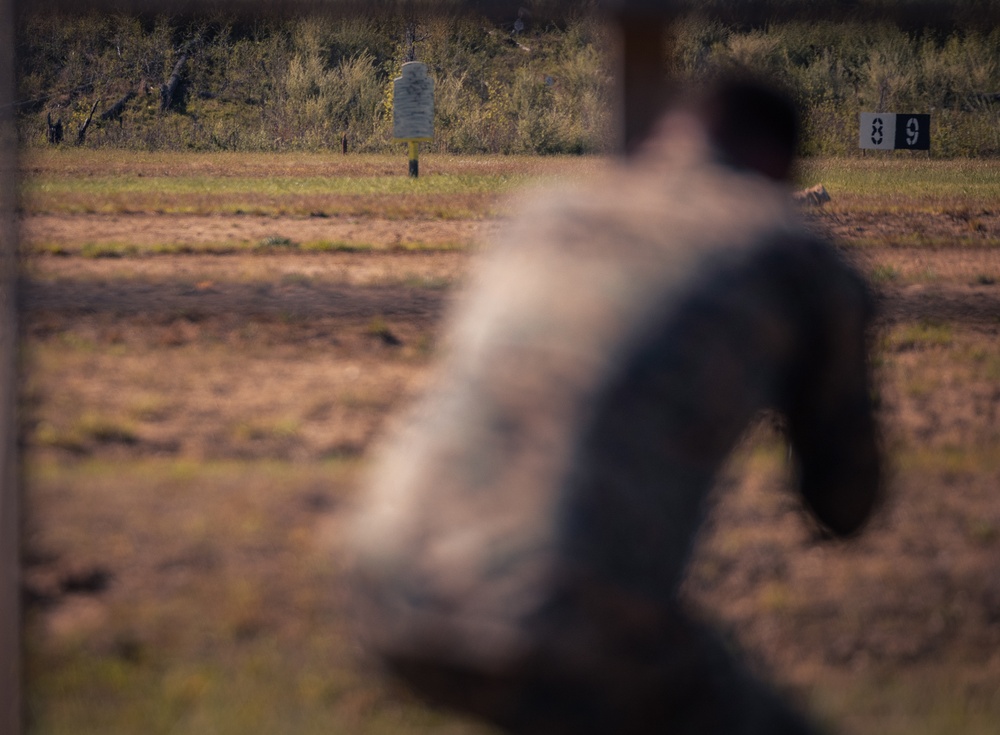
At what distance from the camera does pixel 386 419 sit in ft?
13.6

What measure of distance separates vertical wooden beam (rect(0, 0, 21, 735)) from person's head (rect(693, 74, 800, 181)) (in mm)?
937

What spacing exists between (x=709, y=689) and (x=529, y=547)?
0.95 ft

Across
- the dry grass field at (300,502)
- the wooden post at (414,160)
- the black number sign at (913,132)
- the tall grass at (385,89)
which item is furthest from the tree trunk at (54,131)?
the black number sign at (913,132)

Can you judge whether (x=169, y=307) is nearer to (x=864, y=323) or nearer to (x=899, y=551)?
(x=899, y=551)

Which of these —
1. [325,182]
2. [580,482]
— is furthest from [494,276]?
[325,182]

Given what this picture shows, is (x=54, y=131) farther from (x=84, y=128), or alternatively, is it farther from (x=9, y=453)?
(x=9, y=453)

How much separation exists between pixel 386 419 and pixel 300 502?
1046 millimetres

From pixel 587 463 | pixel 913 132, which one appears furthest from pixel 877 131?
pixel 587 463

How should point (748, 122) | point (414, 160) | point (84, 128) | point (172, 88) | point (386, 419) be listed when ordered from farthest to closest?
point (172, 88), point (84, 128), point (414, 160), point (386, 419), point (748, 122)

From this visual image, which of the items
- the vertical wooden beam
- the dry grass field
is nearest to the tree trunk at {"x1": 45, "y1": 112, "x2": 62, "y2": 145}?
the dry grass field

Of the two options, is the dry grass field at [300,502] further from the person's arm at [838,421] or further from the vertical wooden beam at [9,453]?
the person's arm at [838,421]

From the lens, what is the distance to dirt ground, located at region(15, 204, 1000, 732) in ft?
8.07

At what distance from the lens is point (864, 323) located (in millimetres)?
1475

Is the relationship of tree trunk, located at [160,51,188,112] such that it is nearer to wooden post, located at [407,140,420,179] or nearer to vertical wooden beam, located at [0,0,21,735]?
wooden post, located at [407,140,420,179]
